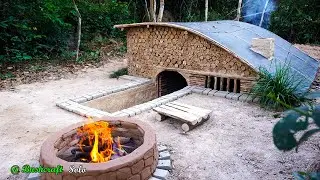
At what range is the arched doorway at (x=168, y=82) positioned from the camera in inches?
305

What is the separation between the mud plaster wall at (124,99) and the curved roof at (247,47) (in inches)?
66.0

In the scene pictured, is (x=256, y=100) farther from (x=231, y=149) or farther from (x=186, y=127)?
(x=231, y=149)

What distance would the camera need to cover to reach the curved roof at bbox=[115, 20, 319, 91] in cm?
614

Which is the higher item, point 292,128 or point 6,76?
point 292,128

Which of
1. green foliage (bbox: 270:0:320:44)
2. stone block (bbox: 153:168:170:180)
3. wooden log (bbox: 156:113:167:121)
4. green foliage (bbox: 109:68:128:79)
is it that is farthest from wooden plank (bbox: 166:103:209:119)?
green foliage (bbox: 270:0:320:44)

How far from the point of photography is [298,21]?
1307 cm

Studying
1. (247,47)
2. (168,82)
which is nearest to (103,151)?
(247,47)

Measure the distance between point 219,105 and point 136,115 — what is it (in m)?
1.66

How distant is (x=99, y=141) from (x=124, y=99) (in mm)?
3560

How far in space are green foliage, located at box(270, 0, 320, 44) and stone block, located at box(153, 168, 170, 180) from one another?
11962mm

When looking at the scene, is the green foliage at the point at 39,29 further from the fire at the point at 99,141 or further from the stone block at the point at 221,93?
the fire at the point at 99,141

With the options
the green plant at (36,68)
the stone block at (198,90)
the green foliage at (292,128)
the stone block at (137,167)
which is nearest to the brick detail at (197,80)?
the stone block at (198,90)

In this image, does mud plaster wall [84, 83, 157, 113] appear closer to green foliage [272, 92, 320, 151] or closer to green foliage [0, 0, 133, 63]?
green foliage [0, 0, 133, 63]

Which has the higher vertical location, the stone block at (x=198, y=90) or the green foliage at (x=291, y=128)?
the green foliage at (x=291, y=128)
